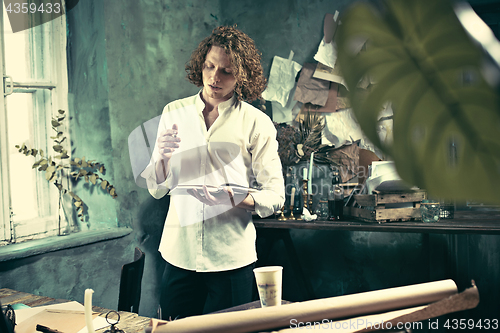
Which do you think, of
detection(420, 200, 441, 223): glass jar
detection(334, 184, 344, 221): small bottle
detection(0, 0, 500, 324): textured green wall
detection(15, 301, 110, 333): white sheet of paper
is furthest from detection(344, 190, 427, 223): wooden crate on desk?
detection(15, 301, 110, 333): white sheet of paper

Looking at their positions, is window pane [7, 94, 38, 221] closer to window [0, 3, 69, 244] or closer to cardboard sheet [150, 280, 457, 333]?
window [0, 3, 69, 244]

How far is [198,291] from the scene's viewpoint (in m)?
1.53

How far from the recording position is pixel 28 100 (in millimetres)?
1985

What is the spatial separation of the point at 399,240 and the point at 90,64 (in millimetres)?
2184

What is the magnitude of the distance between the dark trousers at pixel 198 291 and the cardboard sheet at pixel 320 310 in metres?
1.10

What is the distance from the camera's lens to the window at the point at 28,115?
1848 mm

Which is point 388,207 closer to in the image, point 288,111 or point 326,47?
point 288,111

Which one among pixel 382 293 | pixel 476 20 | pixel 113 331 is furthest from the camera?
pixel 113 331

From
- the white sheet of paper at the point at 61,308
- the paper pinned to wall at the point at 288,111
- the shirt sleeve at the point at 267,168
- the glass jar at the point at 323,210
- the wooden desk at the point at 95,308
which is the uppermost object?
the paper pinned to wall at the point at 288,111

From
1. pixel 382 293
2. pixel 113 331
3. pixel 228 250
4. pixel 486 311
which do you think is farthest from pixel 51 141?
pixel 486 311

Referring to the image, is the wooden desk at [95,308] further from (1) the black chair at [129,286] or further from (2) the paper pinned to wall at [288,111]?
(2) the paper pinned to wall at [288,111]

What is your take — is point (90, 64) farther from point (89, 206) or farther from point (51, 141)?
point (89, 206)

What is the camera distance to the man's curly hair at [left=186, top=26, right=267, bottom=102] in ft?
5.22

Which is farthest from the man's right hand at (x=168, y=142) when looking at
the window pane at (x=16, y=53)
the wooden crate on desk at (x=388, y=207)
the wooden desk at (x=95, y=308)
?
the wooden crate on desk at (x=388, y=207)
